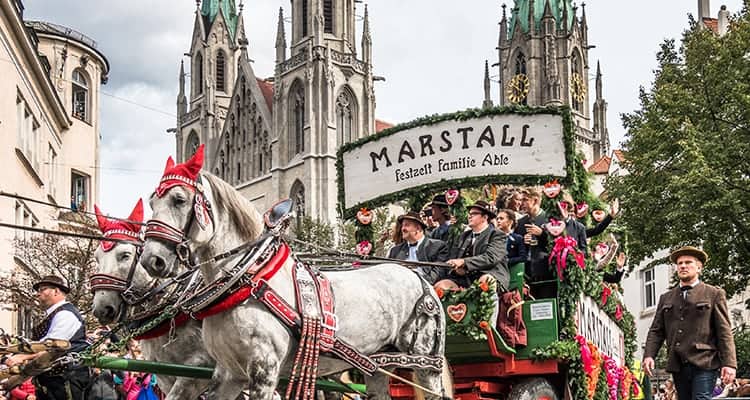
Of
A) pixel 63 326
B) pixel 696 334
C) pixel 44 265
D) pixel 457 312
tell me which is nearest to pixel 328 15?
pixel 44 265

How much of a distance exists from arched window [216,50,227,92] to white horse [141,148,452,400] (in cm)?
7708

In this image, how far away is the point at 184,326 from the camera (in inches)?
321

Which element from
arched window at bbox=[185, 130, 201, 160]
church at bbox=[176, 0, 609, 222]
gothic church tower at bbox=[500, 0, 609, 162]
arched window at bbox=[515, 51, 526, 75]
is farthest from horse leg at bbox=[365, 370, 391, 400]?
arched window at bbox=[515, 51, 526, 75]

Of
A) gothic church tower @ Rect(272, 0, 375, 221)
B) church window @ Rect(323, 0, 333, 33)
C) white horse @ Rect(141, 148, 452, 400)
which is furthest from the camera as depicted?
church window @ Rect(323, 0, 333, 33)

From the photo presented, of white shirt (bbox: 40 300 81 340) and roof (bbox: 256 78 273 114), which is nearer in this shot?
white shirt (bbox: 40 300 81 340)

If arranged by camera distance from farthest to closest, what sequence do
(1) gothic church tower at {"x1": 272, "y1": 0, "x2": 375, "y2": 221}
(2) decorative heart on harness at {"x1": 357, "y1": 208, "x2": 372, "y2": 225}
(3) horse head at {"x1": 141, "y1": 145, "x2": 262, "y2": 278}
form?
(1) gothic church tower at {"x1": 272, "y1": 0, "x2": 375, "y2": 221} < (2) decorative heart on harness at {"x1": 357, "y1": 208, "x2": 372, "y2": 225} < (3) horse head at {"x1": 141, "y1": 145, "x2": 262, "y2": 278}

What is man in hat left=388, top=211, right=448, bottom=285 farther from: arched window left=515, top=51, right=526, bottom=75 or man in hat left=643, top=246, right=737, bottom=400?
arched window left=515, top=51, right=526, bottom=75

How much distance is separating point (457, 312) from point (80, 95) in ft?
103

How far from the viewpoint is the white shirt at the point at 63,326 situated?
322 inches

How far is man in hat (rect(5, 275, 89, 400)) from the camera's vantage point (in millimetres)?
8227

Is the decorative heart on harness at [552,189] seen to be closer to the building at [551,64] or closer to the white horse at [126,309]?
the white horse at [126,309]

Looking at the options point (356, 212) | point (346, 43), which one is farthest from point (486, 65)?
point (356, 212)

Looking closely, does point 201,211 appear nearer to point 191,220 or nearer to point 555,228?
point 191,220

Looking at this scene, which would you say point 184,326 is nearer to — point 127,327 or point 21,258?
point 127,327
